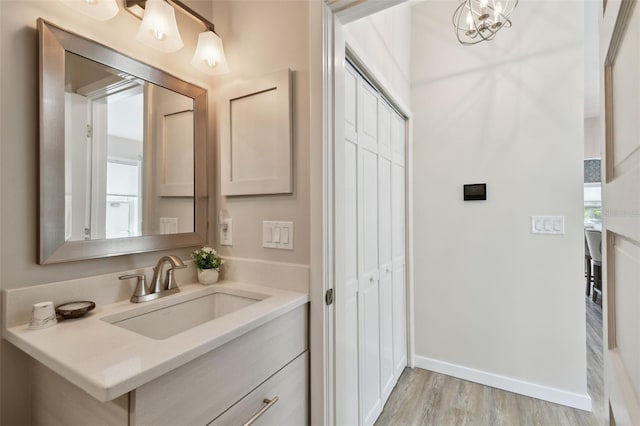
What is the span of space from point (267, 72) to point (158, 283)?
0.96m

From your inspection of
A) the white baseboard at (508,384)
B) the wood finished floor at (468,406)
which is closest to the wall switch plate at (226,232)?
the wood finished floor at (468,406)

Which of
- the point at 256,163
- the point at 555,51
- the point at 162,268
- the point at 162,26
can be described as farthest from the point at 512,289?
the point at 162,26

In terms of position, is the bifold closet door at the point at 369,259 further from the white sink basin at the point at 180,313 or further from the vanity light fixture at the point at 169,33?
the vanity light fixture at the point at 169,33

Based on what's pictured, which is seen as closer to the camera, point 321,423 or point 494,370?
point 321,423

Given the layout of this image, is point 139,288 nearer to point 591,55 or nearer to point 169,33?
point 169,33

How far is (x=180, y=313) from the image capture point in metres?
1.12

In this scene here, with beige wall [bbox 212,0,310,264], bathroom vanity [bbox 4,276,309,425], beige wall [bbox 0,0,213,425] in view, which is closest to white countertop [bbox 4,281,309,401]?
bathroom vanity [bbox 4,276,309,425]

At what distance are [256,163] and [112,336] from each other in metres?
0.78

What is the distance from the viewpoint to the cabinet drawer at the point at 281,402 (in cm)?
81

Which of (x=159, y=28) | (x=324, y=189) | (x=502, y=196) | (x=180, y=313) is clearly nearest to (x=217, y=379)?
(x=180, y=313)

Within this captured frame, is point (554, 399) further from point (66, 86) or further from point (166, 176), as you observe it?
point (66, 86)

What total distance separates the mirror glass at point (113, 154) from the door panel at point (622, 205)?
133 cm

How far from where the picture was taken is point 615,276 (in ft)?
2.01

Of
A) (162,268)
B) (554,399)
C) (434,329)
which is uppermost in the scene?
(162,268)
